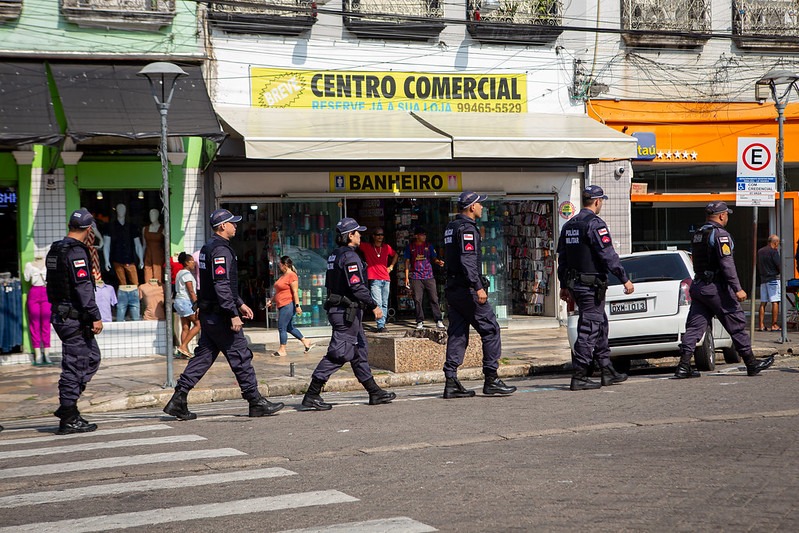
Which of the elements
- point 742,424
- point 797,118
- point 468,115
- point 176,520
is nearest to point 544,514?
point 176,520

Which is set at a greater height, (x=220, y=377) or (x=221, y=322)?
(x=221, y=322)

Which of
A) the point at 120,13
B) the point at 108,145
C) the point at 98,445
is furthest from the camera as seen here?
the point at 120,13

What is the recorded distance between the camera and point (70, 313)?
928 centimetres

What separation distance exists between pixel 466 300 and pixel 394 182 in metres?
8.40

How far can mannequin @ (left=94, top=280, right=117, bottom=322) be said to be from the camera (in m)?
16.2

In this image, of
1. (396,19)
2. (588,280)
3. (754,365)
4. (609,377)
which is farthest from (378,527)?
(396,19)

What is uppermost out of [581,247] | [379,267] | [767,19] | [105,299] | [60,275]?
[767,19]

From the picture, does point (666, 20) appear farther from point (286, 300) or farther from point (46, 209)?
point (46, 209)

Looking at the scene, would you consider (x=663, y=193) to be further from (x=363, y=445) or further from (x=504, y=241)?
(x=363, y=445)

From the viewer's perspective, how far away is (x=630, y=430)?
8188mm

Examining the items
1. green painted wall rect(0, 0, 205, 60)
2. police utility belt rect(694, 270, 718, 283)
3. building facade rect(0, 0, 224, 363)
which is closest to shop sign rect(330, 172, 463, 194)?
building facade rect(0, 0, 224, 363)

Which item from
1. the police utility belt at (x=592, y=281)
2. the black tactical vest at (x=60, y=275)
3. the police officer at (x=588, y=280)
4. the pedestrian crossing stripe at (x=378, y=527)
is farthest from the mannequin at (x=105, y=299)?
the pedestrian crossing stripe at (x=378, y=527)

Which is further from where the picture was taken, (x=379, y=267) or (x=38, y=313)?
(x=379, y=267)

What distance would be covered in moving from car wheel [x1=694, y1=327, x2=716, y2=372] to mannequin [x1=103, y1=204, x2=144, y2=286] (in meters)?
9.13
